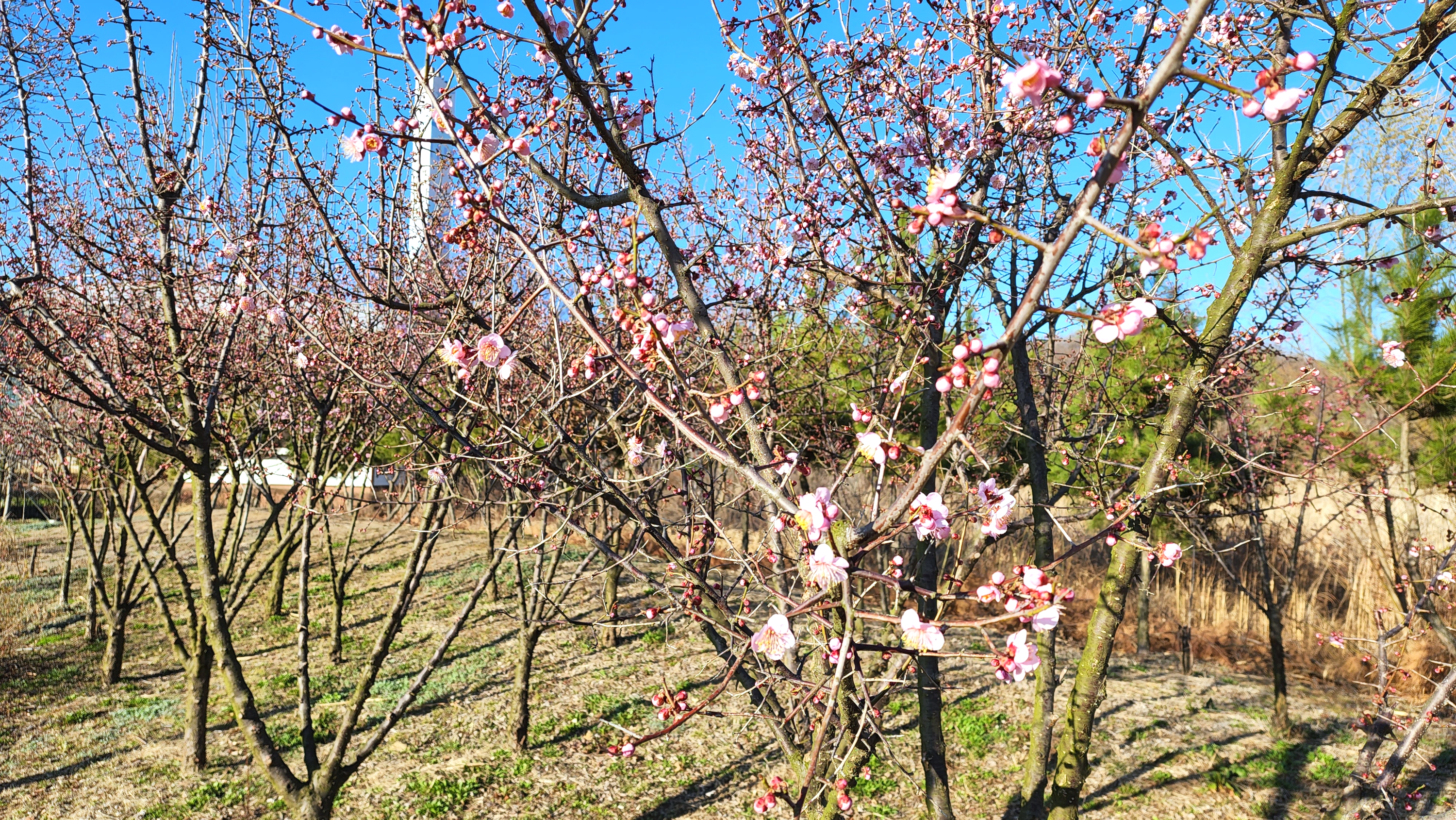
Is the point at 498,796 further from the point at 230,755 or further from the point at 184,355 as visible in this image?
the point at 184,355

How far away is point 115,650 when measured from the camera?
7.00 meters

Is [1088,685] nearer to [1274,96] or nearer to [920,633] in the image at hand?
[920,633]


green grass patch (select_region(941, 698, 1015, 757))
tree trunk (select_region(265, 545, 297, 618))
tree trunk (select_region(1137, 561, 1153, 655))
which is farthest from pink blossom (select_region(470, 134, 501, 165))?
tree trunk (select_region(1137, 561, 1153, 655))

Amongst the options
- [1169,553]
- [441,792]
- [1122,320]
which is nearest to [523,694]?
[441,792]

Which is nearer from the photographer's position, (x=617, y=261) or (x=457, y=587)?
(x=617, y=261)

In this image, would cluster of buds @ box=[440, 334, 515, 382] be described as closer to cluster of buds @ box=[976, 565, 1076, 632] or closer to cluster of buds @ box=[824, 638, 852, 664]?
cluster of buds @ box=[824, 638, 852, 664]

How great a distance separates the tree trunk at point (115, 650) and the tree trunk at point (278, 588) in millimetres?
1689

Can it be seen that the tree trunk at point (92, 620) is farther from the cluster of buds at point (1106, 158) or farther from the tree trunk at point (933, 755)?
the cluster of buds at point (1106, 158)

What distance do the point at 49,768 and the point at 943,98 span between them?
731 centimetres

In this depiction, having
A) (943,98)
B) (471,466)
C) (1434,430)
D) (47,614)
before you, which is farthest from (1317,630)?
(47,614)

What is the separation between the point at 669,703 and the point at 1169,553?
1524 mm

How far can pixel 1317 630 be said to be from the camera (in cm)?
885

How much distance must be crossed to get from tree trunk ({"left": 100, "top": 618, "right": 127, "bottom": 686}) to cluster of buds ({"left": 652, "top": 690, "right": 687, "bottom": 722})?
7218mm

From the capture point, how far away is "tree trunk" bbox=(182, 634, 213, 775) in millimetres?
4961
